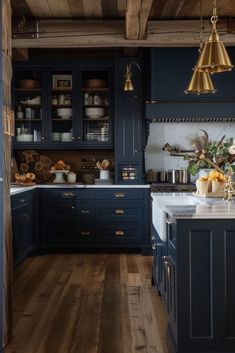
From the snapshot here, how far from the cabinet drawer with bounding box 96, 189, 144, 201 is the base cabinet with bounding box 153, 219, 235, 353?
3460 millimetres

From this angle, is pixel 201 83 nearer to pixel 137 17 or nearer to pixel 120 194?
pixel 137 17

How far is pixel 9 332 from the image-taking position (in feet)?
10.1

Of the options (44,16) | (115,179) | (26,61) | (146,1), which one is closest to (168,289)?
(146,1)

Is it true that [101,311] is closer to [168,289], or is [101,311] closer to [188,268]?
[168,289]

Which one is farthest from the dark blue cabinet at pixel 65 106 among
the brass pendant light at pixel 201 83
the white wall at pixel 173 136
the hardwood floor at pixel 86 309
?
the brass pendant light at pixel 201 83

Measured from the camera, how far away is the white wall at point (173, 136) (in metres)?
6.55

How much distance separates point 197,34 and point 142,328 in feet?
11.7

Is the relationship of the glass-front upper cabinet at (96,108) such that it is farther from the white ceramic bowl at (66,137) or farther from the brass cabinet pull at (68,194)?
the brass cabinet pull at (68,194)

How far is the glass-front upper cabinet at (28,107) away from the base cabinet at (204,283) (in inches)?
163

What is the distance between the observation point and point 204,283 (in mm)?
2637

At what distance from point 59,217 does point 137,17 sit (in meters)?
2.76

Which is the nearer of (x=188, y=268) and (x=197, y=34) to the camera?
(x=188, y=268)

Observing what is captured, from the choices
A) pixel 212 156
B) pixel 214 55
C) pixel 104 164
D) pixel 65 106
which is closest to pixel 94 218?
pixel 104 164

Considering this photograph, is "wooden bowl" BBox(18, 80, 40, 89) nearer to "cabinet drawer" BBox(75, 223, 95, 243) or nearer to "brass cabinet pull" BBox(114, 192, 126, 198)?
"brass cabinet pull" BBox(114, 192, 126, 198)
